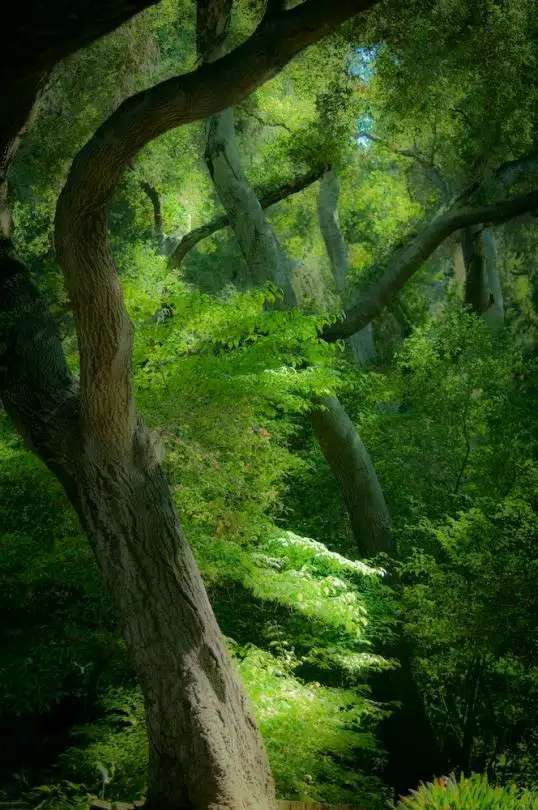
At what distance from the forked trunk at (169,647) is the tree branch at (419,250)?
234 inches

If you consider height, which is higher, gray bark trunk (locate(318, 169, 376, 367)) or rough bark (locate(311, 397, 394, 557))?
gray bark trunk (locate(318, 169, 376, 367))

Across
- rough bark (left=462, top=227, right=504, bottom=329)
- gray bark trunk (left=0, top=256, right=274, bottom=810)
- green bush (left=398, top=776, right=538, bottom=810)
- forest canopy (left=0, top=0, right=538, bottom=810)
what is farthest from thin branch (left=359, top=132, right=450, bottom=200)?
green bush (left=398, top=776, right=538, bottom=810)

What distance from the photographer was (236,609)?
29.2ft

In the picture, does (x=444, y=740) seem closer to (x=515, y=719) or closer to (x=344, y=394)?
(x=515, y=719)

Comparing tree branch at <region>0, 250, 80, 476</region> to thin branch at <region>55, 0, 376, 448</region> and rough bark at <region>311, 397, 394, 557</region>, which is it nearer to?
thin branch at <region>55, 0, 376, 448</region>

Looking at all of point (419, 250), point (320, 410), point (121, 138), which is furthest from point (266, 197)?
point (121, 138)

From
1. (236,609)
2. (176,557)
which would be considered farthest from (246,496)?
(176,557)

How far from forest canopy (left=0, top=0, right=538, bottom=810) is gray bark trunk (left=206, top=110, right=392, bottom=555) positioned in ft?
0.14

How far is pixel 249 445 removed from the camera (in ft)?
26.1

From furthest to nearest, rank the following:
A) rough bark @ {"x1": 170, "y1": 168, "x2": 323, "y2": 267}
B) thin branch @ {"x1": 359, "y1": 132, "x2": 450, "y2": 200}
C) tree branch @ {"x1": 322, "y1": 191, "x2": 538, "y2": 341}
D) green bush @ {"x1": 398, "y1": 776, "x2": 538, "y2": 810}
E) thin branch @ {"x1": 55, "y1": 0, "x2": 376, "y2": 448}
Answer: thin branch @ {"x1": 359, "y1": 132, "x2": 450, "y2": 200} → rough bark @ {"x1": 170, "y1": 168, "x2": 323, "y2": 267} → tree branch @ {"x1": 322, "y1": 191, "x2": 538, "y2": 341} → thin branch @ {"x1": 55, "y1": 0, "x2": 376, "y2": 448} → green bush @ {"x1": 398, "y1": 776, "x2": 538, "y2": 810}

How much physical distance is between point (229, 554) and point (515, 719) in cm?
435

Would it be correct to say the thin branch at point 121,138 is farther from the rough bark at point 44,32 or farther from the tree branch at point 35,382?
the tree branch at point 35,382

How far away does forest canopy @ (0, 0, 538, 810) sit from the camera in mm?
4789

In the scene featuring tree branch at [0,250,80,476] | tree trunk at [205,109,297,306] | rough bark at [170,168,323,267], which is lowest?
tree branch at [0,250,80,476]
